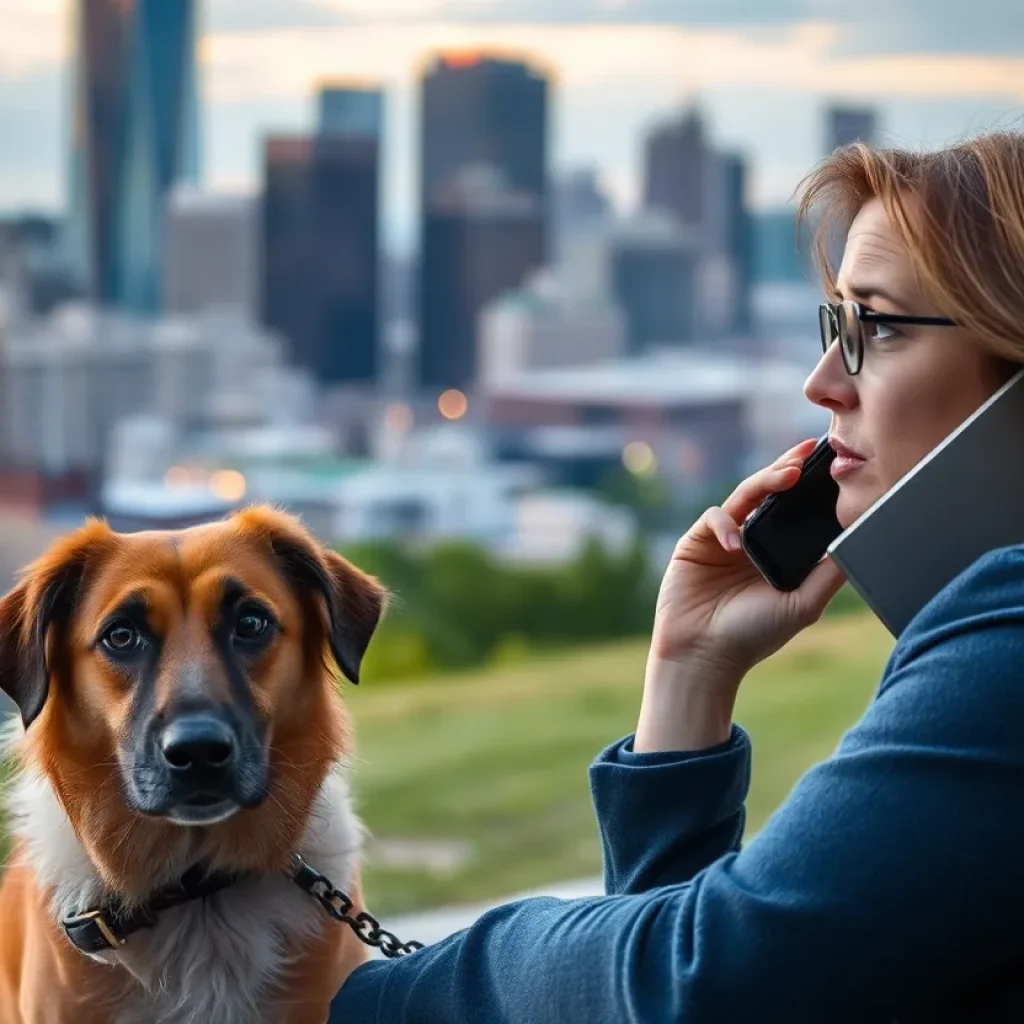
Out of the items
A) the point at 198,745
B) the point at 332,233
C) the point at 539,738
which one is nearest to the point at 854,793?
the point at 198,745

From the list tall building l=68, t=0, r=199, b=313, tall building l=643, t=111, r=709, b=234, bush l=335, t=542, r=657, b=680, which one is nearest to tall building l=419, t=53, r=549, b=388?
tall building l=643, t=111, r=709, b=234

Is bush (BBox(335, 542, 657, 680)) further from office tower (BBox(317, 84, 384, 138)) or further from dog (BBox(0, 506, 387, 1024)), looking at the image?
dog (BBox(0, 506, 387, 1024))

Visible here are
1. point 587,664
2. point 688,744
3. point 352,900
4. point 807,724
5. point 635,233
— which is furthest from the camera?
point 635,233

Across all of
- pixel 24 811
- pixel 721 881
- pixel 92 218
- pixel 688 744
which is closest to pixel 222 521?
pixel 24 811

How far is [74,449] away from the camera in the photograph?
604cm

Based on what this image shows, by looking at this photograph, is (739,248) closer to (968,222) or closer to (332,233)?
(332,233)

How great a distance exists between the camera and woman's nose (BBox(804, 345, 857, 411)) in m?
1.03

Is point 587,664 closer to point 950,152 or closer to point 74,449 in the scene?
point 74,449

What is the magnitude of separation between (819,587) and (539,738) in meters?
4.25

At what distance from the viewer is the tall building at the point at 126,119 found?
5758 mm

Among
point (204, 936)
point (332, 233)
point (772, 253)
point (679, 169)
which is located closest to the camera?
point (204, 936)

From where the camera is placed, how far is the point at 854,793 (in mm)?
823

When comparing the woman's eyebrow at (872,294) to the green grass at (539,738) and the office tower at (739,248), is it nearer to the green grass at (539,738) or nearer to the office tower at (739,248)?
the green grass at (539,738)

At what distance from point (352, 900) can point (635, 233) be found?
5551mm
